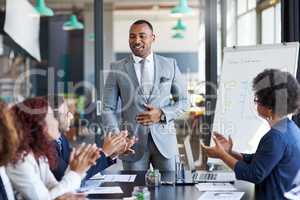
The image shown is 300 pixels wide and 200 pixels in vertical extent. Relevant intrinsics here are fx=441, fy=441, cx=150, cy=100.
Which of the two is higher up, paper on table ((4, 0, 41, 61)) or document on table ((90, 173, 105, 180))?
paper on table ((4, 0, 41, 61))

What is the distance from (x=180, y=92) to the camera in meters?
3.47

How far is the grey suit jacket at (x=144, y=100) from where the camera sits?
11.0 feet

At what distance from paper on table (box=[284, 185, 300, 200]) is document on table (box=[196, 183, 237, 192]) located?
0.42m

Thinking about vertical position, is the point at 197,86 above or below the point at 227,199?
above

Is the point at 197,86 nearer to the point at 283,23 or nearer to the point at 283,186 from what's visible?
the point at 283,23

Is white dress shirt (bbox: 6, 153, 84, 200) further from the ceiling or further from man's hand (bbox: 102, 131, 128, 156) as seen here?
the ceiling

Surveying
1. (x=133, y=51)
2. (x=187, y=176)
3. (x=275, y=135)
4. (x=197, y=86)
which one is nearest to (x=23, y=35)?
(x=197, y=86)

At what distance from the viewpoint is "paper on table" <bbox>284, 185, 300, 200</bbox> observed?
214 cm

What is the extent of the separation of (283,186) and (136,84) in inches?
64.3

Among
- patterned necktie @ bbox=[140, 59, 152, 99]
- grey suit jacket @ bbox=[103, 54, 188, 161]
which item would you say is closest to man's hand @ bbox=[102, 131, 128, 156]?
grey suit jacket @ bbox=[103, 54, 188, 161]

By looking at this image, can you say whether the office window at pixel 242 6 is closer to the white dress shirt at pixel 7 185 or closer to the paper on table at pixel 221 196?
the paper on table at pixel 221 196

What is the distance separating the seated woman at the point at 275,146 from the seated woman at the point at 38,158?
2.48 feet

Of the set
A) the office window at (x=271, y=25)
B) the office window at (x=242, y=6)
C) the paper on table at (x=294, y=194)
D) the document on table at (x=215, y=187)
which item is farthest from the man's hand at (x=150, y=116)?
the office window at (x=242, y=6)

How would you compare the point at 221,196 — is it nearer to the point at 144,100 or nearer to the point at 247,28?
the point at 144,100
